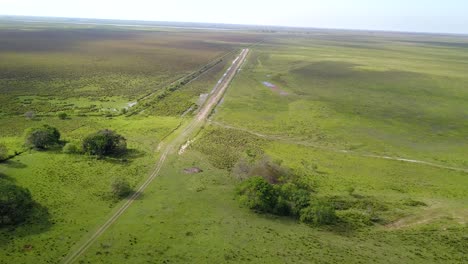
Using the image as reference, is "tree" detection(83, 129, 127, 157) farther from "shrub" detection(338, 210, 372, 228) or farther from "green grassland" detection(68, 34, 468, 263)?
"shrub" detection(338, 210, 372, 228)

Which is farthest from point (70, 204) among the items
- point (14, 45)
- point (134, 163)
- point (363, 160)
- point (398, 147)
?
point (14, 45)

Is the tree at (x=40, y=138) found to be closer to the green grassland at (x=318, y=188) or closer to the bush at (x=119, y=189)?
the bush at (x=119, y=189)

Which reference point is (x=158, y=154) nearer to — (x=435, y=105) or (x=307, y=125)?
(x=307, y=125)

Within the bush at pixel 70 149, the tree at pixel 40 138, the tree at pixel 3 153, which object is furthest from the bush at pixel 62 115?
the tree at pixel 3 153

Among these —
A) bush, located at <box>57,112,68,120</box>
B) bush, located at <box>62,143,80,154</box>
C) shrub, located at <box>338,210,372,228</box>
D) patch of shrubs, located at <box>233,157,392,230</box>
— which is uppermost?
bush, located at <box>57,112,68,120</box>

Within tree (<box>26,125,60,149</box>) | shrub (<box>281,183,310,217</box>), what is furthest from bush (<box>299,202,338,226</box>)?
tree (<box>26,125,60,149</box>)

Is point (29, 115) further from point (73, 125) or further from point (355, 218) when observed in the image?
point (355, 218)
